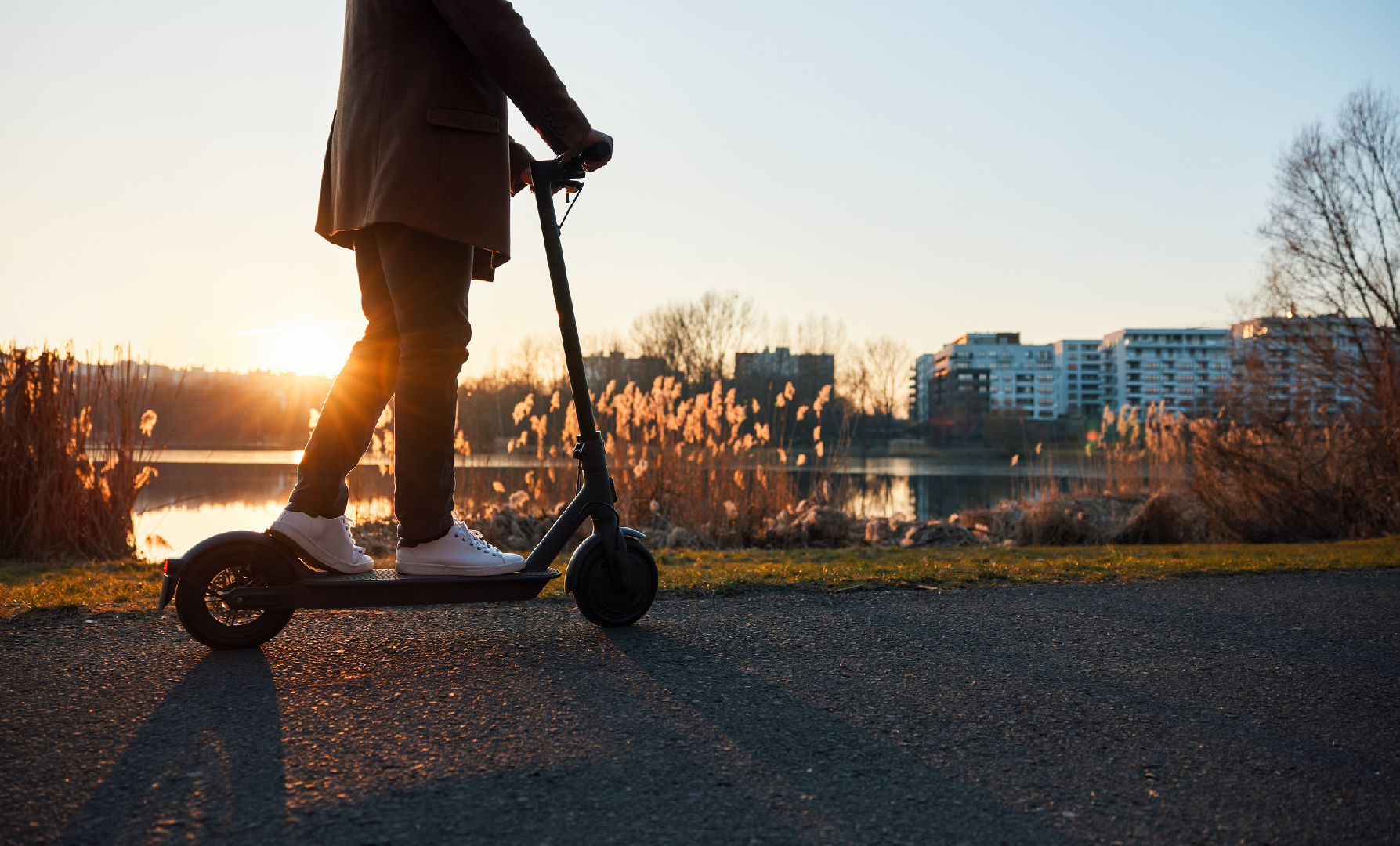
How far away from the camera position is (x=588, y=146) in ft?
7.33

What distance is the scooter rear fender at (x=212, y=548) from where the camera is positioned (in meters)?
1.90

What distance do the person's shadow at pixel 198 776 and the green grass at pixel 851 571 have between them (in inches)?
46.1

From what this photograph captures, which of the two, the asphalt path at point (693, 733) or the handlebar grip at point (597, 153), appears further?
the handlebar grip at point (597, 153)

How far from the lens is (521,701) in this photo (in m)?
1.58

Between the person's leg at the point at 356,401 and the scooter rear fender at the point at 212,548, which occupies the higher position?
the person's leg at the point at 356,401

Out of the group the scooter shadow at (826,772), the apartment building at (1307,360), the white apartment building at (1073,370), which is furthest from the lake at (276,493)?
the white apartment building at (1073,370)

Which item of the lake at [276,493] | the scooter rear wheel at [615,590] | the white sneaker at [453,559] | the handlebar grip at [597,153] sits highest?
the handlebar grip at [597,153]

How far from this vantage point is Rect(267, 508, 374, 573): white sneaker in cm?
199

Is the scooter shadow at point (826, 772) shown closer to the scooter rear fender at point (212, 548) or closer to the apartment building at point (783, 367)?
the scooter rear fender at point (212, 548)

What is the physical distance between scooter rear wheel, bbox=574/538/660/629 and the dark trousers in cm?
38

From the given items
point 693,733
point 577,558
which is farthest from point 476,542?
point 693,733

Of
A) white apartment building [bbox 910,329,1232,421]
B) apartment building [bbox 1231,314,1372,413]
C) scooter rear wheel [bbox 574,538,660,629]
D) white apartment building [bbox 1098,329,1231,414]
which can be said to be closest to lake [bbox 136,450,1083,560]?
scooter rear wheel [bbox 574,538,660,629]

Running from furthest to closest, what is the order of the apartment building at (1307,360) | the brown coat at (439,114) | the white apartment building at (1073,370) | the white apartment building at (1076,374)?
the white apartment building at (1076,374), the white apartment building at (1073,370), the apartment building at (1307,360), the brown coat at (439,114)

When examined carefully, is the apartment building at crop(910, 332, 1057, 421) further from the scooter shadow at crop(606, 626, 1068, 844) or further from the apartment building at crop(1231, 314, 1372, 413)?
the scooter shadow at crop(606, 626, 1068, 844)
